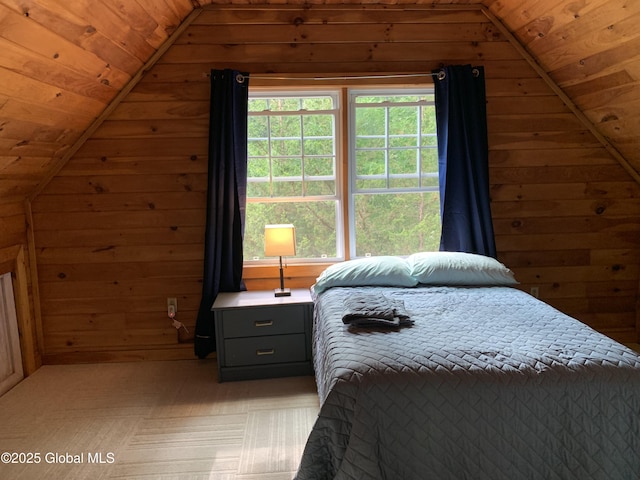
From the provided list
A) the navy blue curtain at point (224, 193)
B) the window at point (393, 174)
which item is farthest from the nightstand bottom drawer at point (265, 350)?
the window at point (393, 174)

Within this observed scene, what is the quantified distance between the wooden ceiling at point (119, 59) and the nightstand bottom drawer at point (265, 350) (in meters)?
1.60

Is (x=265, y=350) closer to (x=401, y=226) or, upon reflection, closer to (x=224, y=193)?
(x=224, y=193)

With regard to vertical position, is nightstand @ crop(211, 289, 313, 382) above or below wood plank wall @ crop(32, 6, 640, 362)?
below

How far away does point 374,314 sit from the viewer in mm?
2105

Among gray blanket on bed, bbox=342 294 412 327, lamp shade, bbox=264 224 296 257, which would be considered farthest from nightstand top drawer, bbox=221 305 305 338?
gray blanket on bed, bbox=342 294 412 327

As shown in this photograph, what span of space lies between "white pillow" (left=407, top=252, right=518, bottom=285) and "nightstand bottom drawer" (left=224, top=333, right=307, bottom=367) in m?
0.85

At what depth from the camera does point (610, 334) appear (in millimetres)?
3451

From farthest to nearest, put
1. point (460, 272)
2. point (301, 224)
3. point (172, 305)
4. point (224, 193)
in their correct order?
1. point (301, 224)
2. point (172, 305)
3. point (224, 193)
4. point (460, 272)

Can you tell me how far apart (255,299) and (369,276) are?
0.74 meters

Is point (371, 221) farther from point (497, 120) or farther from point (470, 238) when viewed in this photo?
point (497, 120)

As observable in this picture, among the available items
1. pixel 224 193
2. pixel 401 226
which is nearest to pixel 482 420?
pixel 401 226

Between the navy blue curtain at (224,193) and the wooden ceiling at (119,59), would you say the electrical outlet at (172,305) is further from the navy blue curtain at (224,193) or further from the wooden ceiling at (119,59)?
the wooden ceiling at (119,59)

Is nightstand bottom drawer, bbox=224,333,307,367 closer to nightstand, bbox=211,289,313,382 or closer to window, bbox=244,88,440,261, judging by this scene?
nightstand, bbox=211,289,313,382

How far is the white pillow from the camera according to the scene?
277 cm
